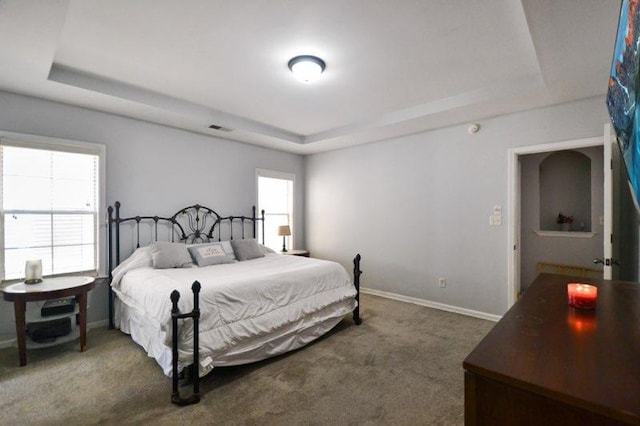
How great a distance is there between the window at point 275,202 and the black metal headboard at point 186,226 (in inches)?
10.3

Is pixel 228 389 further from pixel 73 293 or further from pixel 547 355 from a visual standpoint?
pixel 547 355

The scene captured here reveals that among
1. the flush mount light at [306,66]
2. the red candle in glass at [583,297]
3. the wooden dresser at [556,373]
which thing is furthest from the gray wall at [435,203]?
the wooden dresser at [556,373]

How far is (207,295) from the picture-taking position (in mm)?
2488

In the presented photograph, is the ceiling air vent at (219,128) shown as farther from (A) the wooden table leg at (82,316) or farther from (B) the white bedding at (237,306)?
(A) the wooden table leg at (82,316)

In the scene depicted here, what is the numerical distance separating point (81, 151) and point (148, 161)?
0.70m

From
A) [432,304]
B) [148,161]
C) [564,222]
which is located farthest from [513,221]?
[148,161]

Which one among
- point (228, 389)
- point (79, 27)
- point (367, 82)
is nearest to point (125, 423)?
point (228, 389)

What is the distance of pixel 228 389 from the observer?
2.37 metres

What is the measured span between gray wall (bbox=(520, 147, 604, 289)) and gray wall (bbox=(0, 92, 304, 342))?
175 inches

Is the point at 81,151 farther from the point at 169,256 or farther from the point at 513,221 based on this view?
the point at 513,221

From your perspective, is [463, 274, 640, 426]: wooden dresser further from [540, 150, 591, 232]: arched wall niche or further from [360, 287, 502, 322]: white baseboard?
[540, 150, 591, 232]: arched wall niche

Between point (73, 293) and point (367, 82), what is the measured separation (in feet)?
11.4

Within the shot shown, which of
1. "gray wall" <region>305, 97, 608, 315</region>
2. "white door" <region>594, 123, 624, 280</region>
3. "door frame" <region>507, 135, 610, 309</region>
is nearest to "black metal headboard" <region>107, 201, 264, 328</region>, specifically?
"gray wall" <region>305, 97, 608, 315</region>

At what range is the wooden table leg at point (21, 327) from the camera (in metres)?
2.64
